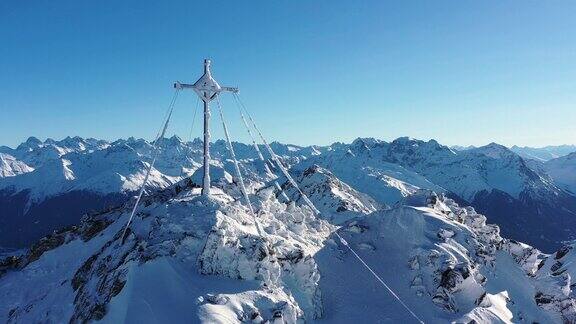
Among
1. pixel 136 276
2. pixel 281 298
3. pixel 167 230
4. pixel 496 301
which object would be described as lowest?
pixel 496 301

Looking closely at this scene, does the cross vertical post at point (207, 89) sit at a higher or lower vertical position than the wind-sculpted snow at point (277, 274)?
higher

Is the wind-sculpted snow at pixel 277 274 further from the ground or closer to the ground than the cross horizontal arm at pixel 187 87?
closer to the ground

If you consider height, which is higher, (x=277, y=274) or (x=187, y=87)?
(x=187, y=87)

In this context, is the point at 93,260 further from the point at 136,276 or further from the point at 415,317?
the point at 415,317

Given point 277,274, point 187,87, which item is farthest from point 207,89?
point 277,274

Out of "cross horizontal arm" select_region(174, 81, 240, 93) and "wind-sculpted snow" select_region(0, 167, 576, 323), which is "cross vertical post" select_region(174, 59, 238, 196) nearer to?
"cross horizontal arm" select_region(174, 81, 240, 93)

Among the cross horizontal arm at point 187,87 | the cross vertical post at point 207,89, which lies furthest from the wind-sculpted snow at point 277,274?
the cross horizontal arm at point 187,87

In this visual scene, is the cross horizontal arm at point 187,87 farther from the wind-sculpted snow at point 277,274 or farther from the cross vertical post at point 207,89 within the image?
the wind-sculpted snow at point 277,274

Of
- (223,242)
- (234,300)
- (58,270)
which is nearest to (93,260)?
(58,270)

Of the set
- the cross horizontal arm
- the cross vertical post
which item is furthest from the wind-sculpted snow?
the cross horizontal arm

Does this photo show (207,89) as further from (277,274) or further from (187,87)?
(277,274)

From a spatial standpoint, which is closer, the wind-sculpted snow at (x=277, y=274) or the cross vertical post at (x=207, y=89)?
the wind-sculpted snow at (x=277, y=274)
